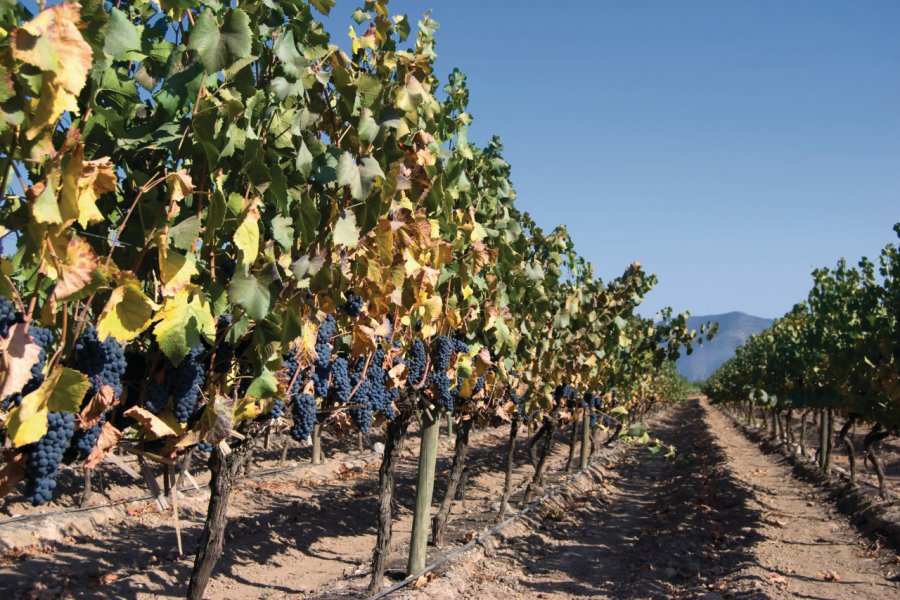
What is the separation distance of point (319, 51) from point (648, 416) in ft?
157

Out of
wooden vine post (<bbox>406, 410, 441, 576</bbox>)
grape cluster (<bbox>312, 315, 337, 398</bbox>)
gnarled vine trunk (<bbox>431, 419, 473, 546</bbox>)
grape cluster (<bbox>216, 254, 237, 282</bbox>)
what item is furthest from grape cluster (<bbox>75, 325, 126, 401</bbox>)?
gnarled vine trunk (<bbox>431, 419, 473, 546</bbox>)

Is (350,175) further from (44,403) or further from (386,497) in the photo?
(386,497)

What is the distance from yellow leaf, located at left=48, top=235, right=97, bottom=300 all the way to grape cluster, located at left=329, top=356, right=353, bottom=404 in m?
2.72

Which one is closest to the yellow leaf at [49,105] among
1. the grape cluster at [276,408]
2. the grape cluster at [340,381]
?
the grape cluster at [276,408]

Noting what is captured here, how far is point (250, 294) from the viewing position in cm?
272

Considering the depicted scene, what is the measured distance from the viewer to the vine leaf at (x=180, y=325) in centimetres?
246

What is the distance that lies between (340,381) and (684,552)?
23.3 ft

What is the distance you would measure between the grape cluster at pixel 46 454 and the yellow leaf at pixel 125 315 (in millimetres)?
259

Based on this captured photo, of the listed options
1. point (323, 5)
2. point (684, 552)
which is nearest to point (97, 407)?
point (323, 5)

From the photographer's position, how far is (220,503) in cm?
512

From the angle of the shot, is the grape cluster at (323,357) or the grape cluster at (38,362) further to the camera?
the grape cluster at (323,357)

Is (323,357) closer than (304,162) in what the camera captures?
No

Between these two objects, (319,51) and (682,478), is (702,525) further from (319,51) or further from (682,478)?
(319,51)

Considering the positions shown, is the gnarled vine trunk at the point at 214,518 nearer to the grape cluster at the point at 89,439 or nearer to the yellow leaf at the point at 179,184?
the grape cluster at the point at 89,439
